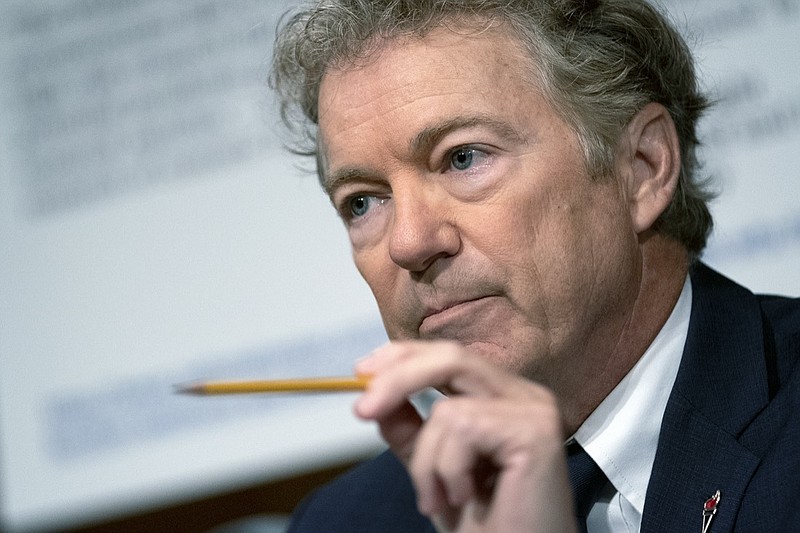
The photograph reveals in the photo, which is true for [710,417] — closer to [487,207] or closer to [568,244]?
[568,244]

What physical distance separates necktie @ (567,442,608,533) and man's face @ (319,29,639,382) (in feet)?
0.46

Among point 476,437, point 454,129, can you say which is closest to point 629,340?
point 454,129

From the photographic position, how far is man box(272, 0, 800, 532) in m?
1.71

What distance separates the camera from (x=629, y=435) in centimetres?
177

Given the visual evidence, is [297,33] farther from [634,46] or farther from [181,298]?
[181,298]

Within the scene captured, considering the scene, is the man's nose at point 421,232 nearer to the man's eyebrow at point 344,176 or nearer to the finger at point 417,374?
the man's eyebrow at point 344,176

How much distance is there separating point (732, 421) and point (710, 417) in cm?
3

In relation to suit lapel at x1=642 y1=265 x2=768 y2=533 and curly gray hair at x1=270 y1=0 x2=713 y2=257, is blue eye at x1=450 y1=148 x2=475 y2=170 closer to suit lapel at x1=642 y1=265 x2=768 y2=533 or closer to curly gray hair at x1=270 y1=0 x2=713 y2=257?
curly gray hair at x1=270 y1=0 x2=713 y2=257

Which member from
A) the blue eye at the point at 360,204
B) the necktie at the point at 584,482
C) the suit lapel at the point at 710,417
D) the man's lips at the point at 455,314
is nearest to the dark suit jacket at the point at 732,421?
the suit lapel at the point at 710,417

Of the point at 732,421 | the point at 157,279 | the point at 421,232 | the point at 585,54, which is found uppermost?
the point at 157,279

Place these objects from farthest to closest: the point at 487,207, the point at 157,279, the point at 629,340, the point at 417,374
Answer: the point at 157,279
the point at 629,340
the point at 487,207
the point at 417,374

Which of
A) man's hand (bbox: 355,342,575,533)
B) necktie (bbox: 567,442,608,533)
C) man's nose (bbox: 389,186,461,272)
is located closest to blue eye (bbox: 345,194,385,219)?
man's nose (bbox: 389,186,461,272)

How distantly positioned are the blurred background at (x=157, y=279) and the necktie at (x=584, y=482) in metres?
1.30

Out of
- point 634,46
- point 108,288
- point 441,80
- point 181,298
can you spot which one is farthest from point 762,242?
point 108,288
